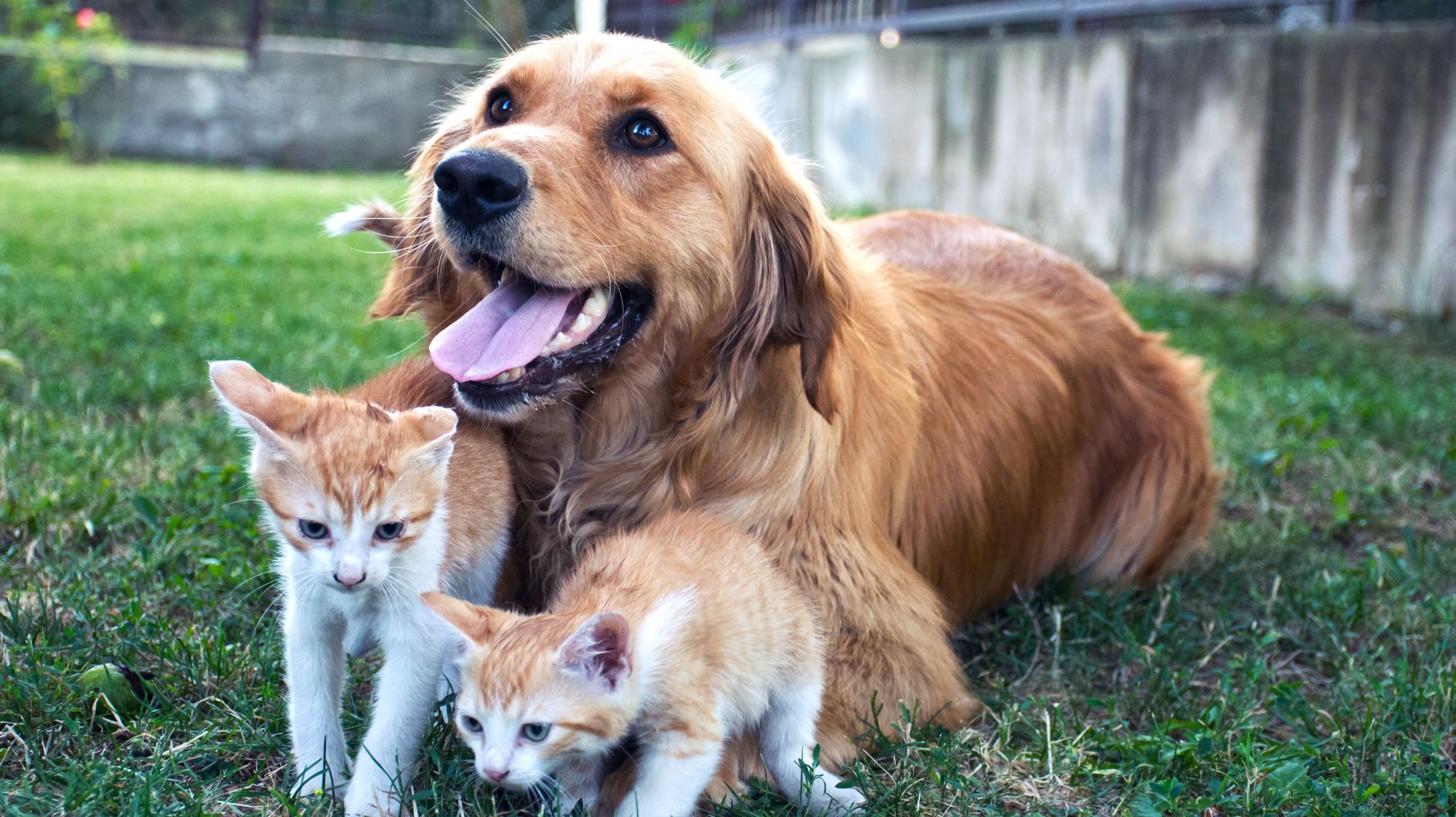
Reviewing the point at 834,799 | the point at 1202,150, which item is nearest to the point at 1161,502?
the point at 834,799

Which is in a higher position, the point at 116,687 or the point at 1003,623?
the point at 116,687

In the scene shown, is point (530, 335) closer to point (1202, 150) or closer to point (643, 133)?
point (643, 133)

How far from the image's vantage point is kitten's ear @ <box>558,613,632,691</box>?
2.05 meters

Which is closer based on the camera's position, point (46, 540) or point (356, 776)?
point (356, 776)

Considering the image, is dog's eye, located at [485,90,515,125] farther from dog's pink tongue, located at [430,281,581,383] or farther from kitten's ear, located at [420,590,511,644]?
kitten's ear, located at [420,590,511,644]

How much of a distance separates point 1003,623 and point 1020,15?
6.88m

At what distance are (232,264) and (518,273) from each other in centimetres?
590

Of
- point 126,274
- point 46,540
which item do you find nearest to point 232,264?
point 126,274

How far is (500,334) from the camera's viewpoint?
106 inches

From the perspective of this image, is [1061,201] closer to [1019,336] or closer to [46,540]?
[1019,336]

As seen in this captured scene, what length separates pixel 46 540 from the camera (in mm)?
3273

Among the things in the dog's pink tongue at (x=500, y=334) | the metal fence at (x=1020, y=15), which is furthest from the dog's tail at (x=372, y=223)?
the metal fence at (x=1020, y=15)

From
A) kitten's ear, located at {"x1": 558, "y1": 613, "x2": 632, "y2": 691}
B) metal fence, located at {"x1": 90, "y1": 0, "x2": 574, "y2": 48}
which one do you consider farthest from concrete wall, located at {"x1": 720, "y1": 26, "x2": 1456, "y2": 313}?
metal fence, located at {"x1": 90, "y1": 0, "x2": 574, "y2": 48}

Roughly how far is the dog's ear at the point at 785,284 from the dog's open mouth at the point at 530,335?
26 cm
